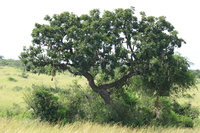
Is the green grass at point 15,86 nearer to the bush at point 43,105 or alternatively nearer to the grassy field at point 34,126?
the grassy field at point 34,126

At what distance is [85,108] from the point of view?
19297 millimetres

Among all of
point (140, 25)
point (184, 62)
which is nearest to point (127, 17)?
point (140, 25)

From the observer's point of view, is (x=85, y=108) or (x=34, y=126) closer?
(x=34, y=126)

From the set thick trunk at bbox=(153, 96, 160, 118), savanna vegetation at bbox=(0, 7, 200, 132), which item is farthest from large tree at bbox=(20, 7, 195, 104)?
thick trunk at bbox=(153, 96, 160, 118)

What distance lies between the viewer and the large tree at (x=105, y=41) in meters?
16.8

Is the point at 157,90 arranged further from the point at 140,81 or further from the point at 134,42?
the point at 134,42

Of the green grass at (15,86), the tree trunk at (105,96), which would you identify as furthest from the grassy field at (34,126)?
the tree trunk at (105,96)

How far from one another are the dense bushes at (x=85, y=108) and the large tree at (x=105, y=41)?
2.50 m

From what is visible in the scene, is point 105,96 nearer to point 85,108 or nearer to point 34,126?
point 85,108

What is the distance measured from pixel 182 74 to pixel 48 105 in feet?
42.6

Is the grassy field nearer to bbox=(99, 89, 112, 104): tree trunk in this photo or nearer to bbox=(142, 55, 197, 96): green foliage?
bbox=(142, 55, 197, 96): green foliage

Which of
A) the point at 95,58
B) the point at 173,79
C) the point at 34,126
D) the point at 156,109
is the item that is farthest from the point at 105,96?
the point at 34,126

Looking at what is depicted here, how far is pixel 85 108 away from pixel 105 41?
19.8ft

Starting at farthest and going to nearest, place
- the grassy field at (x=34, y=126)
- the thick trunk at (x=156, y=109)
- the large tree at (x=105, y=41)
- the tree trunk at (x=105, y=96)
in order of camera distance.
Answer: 1. the thick trunk at (x=156, y=109)
2. the tree trunk at (x=105, y=96)
3. the large tree at (x=105, y=41)
4. the grassy field at (x=34, y=126)
